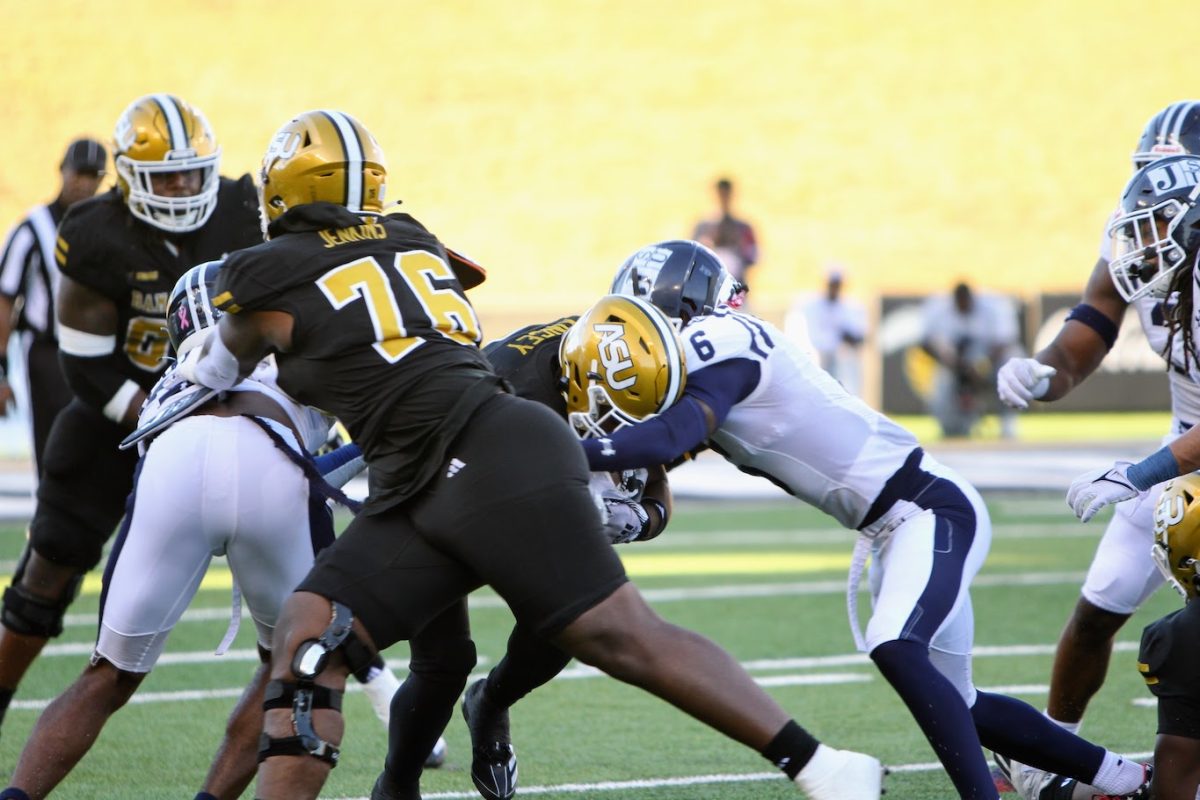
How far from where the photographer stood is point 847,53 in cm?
3006

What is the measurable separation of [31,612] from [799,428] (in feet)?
7.99

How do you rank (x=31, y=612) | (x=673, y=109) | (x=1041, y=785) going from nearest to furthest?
(x=1041, y=785)
(x=31, y=612)
(x=673, y=109)

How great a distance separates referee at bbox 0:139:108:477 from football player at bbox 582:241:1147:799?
3.07 m

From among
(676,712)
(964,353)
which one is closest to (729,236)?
(964,353)

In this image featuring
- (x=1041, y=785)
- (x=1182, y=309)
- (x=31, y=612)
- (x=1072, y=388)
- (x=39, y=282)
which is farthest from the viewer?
(x=39, y=282)

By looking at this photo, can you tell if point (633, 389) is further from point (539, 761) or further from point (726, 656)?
point (539, 761)

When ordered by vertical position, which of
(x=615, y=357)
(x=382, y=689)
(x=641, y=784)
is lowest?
(x=641, y=784)

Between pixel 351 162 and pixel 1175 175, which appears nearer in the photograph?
pixel 351 162

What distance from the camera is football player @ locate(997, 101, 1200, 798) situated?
4379mm

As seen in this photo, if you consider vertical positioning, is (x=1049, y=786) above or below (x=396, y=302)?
below

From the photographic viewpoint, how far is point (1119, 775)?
400 centimetres

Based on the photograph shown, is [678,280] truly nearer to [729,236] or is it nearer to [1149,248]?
[1149,248]

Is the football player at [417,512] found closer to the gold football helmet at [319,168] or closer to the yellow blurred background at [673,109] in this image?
the gold football helmet at [319,168]

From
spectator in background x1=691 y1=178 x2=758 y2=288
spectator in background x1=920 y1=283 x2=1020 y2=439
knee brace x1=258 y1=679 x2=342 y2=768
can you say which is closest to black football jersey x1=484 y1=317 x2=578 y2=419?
knee brace x1=258 y1=679 x2=342 y2=768
